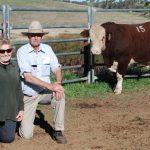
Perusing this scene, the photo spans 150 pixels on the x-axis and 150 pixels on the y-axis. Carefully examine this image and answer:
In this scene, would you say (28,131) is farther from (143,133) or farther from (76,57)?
(76,57)

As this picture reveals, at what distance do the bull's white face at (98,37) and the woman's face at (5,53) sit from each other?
3514mm

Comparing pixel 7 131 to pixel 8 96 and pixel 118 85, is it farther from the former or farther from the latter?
pixel 118 85

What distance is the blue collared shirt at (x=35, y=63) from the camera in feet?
20.0

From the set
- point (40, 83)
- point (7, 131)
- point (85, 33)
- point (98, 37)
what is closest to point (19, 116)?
point (7, 131)

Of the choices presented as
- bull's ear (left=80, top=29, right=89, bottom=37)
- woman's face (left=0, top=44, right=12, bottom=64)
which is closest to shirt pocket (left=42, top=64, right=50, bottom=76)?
woman's face (left=0, top=44, right=12, bottom=64)

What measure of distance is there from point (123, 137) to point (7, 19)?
3.33 meters

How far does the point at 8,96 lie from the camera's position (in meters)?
5.86

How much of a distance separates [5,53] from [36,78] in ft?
1.58

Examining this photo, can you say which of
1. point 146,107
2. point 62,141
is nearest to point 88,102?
point 146,107

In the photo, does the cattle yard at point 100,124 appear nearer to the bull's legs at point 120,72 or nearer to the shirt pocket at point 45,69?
the bull's legs at point 120,72

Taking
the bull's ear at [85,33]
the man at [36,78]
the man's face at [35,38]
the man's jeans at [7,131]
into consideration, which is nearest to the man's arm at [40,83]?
the man at [36,78]

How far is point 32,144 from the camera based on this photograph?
5.96m

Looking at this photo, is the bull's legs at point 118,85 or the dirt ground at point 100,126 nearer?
the dirt ground at point 100,126

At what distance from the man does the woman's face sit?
0.32 metres
